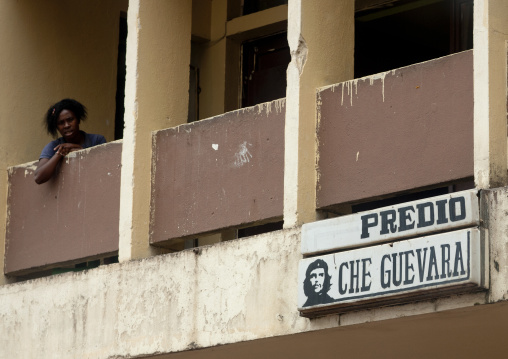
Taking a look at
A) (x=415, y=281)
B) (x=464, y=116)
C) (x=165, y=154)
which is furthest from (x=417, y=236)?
(x=165, y=154)

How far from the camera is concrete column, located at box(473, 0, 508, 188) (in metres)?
6.94

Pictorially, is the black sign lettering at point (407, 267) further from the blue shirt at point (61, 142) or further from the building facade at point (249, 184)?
the blue shirt at point (61, 142)

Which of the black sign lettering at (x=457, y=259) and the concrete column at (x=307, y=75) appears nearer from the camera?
the black sign lettering at (x=457, y=259)

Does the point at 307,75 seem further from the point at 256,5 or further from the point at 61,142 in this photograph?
the point at 256,5

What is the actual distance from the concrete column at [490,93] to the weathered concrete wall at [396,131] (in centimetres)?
25

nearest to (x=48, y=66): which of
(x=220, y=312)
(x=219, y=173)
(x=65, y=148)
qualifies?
(x=65, y=148)

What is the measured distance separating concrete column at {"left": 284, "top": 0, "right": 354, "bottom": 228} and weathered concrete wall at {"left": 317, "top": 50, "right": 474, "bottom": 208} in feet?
0.28

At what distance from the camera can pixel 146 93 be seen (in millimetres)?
9156

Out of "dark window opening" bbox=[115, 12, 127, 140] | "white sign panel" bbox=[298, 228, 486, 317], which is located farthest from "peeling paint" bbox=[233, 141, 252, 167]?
"dark window opening" bbox=[115, 12, 127, 140]

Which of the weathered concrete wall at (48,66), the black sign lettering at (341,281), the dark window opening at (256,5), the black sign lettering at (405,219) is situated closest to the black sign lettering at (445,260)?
the black sign lettering at (405,219)

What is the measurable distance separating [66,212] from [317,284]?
2.86m

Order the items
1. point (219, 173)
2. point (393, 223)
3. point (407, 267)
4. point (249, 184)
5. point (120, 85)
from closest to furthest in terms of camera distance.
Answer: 1. point (407, 267)
2. point (393, 223)
3. point (249, 184)
4. point (219, 173)
5. point (120, 85)

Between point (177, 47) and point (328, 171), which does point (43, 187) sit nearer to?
point (177, 47)

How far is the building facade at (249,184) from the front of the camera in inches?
281
